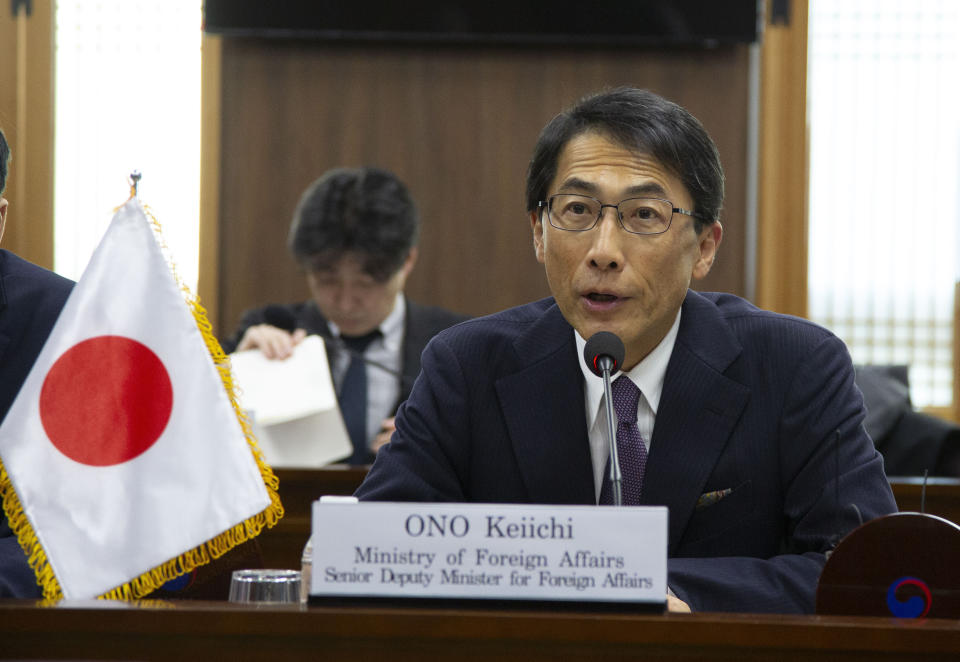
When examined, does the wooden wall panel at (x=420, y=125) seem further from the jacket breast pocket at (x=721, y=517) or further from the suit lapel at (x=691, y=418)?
the jacket breast pocket at (x=721, y=517)

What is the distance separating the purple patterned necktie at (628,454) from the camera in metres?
1.74

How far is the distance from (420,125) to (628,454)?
3236 mm

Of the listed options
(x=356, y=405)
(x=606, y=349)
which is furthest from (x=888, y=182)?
(x=606, y=349)

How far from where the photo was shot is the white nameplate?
3.59 ft

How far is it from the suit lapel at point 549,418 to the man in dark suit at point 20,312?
0.81 metres

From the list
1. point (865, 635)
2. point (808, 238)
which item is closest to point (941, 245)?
point (808, 238)

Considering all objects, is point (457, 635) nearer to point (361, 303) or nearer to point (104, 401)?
point (104, 401)

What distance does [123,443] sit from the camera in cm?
145

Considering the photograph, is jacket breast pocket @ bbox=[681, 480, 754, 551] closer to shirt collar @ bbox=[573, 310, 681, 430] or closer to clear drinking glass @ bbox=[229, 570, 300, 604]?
shirt collar @ bbox=[573, 310, 681, 430]

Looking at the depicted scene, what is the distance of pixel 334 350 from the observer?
3.47 metres

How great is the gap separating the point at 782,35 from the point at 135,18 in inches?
111

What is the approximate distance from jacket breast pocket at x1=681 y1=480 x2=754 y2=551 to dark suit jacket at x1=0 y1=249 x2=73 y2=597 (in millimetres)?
1109

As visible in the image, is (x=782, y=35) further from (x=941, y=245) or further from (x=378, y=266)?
(x=378, y=266)

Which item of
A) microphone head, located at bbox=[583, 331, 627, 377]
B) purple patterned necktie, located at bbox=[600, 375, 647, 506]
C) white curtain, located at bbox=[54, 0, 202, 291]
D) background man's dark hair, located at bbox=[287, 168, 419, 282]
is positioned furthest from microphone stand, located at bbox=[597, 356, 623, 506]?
white curtain, located at bbox=[54, 0, 202, 291]
